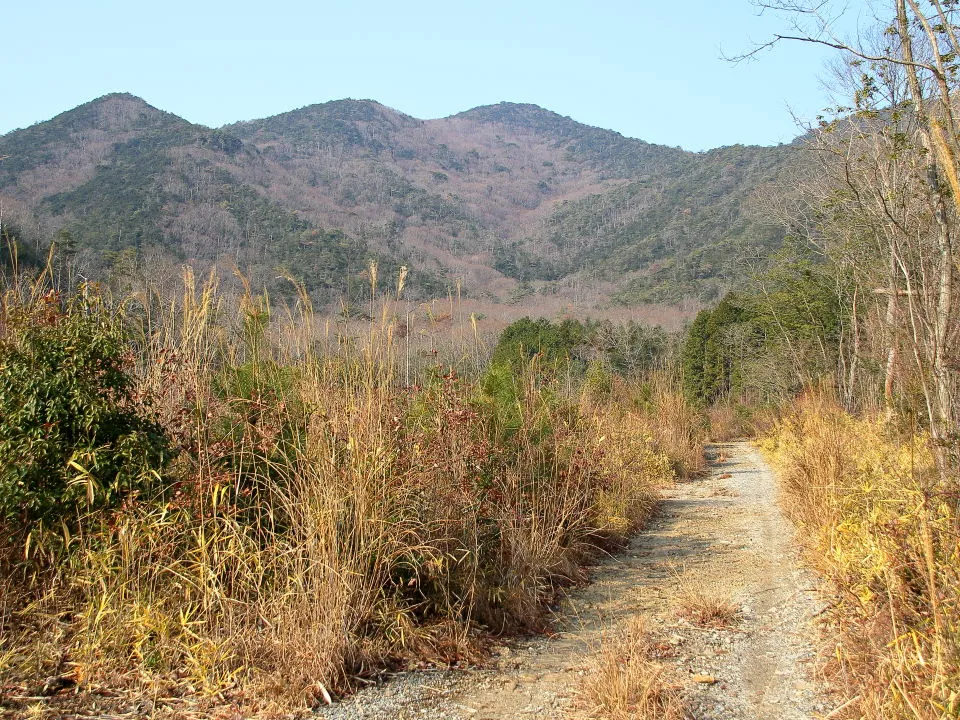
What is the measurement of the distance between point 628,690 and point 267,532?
1.94 meters

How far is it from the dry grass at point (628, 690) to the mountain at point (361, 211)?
886 centimetres

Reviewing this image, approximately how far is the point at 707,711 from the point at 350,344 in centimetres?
290

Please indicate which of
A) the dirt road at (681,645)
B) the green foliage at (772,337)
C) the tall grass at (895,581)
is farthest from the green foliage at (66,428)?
the green foliage at (772,337)

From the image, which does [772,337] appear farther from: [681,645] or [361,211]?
[361,211]

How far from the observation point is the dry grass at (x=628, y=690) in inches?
122

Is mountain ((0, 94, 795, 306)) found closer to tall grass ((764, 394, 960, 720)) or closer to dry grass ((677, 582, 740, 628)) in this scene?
dry grass ((677, 582, 740, 628))

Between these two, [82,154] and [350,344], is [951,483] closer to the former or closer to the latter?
[350,344]

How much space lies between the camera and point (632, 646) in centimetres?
358

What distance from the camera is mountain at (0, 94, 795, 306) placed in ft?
183

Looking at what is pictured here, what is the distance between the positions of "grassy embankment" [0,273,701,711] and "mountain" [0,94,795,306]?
647 centimetres

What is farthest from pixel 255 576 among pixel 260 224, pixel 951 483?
pixel 260 224

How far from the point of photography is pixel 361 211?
4262 inches

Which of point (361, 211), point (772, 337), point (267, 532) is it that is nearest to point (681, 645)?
point (267, 532)

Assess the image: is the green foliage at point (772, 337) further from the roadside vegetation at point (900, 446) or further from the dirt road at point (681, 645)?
the dirt road at point (681, 645)
